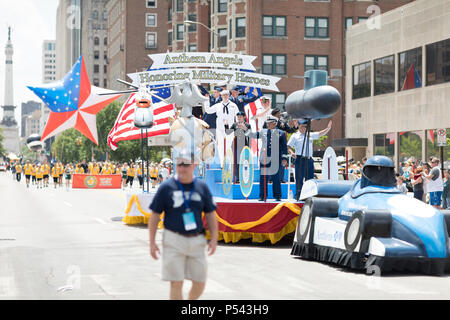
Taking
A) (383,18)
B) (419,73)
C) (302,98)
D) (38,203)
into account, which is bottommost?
(38,203)

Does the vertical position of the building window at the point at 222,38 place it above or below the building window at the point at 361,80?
above

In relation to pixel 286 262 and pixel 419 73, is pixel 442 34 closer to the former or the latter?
pixel 419 73

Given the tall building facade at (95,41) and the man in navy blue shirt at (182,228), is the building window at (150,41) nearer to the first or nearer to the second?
the tall building facade at (95,41)

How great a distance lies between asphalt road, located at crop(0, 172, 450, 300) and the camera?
8.91 metres

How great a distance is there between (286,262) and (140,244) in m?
3.69

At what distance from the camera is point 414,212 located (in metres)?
11.0

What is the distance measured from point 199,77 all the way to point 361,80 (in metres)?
31.3

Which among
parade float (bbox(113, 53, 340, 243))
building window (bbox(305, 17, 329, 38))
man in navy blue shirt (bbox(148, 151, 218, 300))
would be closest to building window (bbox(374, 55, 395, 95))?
building window (bbox(305, 17, 329, 38))

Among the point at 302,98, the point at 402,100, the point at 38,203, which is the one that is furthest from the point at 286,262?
the point at 402,100

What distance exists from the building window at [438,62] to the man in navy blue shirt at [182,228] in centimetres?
3314

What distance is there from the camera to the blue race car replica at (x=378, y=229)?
10648 mm

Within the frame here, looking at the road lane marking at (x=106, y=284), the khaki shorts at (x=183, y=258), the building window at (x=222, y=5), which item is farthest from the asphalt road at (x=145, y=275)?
the building window at (x=222, y=5)

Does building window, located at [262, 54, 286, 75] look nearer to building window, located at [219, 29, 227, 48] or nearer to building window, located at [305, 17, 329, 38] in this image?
building window, located at [305, 17, 329, 38]

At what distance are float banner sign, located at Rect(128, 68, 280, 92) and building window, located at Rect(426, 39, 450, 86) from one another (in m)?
21.7
